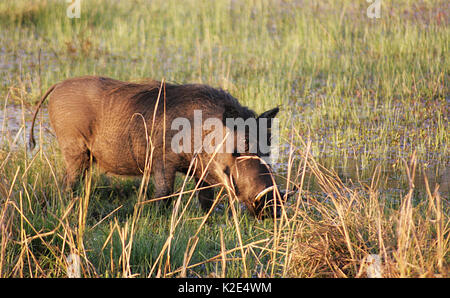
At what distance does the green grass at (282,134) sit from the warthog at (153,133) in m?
0.21

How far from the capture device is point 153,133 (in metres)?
4.57

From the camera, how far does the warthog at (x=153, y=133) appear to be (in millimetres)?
4207

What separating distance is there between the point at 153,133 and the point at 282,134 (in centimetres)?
199

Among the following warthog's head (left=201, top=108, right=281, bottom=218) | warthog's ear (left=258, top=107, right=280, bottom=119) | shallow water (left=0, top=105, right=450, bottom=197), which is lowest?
shallow water (left=0, top=105, right=450, bottom=197)

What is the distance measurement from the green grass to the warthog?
8.2 inches

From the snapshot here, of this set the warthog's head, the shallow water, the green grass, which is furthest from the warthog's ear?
the shallow water

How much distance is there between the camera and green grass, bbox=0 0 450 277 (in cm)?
323

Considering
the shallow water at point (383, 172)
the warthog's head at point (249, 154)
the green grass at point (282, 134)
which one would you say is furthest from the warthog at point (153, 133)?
the shallow water at point (383, 172)

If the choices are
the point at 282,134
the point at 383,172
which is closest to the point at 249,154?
the point at 383,172

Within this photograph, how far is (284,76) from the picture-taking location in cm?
837

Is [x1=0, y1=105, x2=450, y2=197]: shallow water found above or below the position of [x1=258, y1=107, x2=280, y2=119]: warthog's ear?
below

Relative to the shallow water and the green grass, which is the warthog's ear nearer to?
the green grass

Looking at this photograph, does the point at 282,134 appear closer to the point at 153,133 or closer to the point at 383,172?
the point at 383,172
